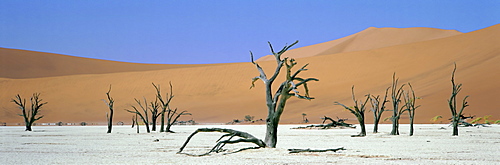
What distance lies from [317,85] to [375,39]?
188 feet

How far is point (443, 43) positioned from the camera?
6581 cm

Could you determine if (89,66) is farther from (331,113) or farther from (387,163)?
(387,163)

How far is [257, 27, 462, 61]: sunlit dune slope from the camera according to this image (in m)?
112

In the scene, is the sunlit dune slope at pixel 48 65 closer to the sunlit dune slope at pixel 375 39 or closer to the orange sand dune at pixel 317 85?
the orange sand dune at pixel 317 85

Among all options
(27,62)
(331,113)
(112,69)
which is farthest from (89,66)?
(331,113)

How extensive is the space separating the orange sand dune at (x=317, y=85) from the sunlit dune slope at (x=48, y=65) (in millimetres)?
18633

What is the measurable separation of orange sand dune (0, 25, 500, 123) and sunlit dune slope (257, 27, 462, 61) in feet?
136

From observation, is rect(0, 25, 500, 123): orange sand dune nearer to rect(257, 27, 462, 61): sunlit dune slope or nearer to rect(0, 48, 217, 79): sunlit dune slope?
rect(0, 48, 217, 79): sunlit dune slope

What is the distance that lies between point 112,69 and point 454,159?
345 ft

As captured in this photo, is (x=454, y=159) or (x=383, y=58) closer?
(x=454, y=159)

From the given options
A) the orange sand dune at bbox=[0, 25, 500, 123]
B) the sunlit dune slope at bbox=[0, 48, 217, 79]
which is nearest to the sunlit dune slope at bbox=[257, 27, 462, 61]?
the sunlit dune slope at bbox=[0, 48, 217, 79]

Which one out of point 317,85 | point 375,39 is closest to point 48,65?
point 317,85

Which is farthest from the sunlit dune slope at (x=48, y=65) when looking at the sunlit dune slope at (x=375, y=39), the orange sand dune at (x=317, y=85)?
the sunlit dune slope at (x=375, y=39)

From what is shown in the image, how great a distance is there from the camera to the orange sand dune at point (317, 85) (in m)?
49.4
